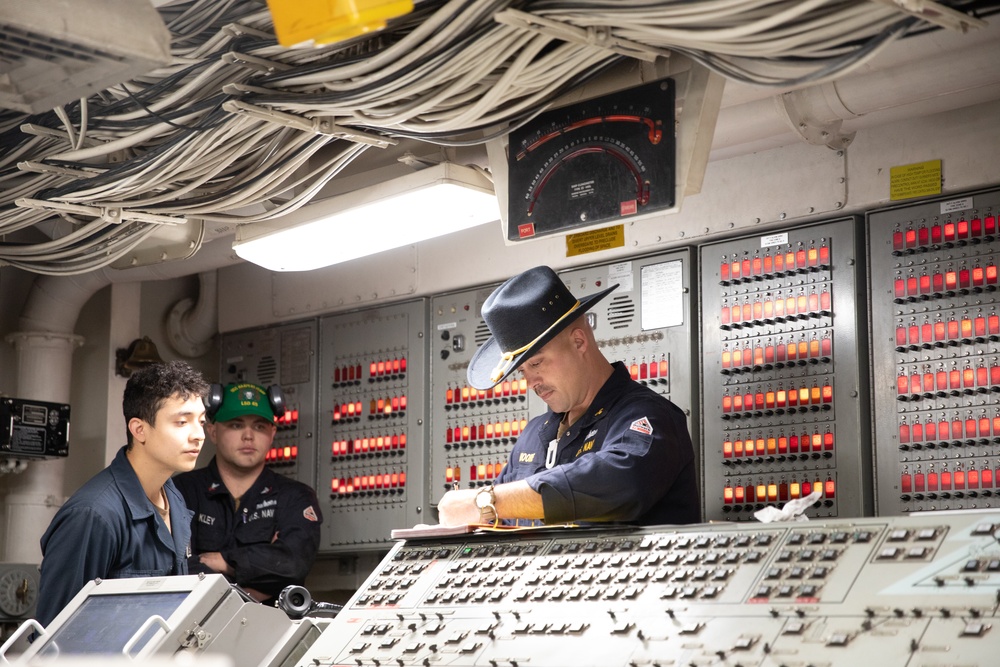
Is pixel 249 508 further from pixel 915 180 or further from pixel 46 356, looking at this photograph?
pixel 915 180

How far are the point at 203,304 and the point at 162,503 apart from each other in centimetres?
235

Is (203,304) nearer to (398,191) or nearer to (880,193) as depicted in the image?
(398,191)

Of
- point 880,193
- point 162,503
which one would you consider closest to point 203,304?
point 162,503

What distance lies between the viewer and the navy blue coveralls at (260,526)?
16.3 feet

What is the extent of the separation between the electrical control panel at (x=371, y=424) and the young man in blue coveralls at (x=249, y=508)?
17 cm

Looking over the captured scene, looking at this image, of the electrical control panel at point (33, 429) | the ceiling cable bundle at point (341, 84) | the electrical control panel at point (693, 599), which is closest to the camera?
the electrical control panel at point (693, 599)

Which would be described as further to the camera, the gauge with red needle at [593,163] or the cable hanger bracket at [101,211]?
the cable hanger bracket at [101,211]

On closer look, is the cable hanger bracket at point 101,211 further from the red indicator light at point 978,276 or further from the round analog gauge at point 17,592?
the red indicator light at point 978,276

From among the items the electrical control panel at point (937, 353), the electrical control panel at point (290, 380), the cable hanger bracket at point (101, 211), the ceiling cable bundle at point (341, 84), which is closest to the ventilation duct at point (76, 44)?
the ceiling cable bundle at point (341, 84)

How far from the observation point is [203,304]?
6.05 m

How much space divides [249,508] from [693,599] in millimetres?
3324

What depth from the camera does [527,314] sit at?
136 inches

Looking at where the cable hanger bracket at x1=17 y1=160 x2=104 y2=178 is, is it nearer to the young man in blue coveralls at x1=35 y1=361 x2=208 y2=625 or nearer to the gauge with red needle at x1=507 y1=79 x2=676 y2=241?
the young man in blue coveralls at x1=35 y1=361 x2=208 y2=625

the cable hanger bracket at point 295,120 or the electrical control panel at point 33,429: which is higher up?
the cable hanger bracket at point 295,120
